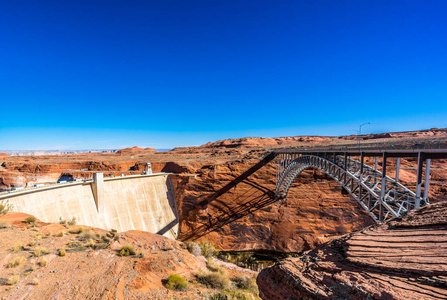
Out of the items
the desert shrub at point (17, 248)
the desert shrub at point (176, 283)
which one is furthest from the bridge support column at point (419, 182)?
the desert shrub at point (17, 248)

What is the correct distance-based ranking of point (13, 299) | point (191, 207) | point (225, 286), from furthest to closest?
1. point (191, 207)
2. point (225, 286)
3. point (13, 299)

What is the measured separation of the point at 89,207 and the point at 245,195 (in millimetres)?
18111

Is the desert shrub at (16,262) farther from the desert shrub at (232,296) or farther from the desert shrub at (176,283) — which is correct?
the desert shrub at (232,296)

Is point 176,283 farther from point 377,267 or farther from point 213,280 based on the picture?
point 377,267

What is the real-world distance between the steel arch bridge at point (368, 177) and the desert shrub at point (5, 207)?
22.4 meters

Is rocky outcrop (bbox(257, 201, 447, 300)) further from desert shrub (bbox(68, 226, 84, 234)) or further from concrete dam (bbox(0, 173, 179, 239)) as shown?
concrete dam (bbox(0, 173, 179, 239))

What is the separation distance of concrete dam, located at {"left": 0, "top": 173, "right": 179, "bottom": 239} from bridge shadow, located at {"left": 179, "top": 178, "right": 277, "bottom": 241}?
3.12 m

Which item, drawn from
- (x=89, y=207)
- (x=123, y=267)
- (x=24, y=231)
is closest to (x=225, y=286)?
(x=123, y=267)

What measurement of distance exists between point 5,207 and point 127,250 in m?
12.1

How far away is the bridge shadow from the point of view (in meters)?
27.8

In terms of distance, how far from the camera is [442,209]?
11.7 feet

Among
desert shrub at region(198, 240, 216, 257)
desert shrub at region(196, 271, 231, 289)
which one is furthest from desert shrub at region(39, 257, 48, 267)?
desert shrub at region(198, 240, 216, 257)

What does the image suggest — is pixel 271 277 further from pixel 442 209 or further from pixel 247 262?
pixel 247 262

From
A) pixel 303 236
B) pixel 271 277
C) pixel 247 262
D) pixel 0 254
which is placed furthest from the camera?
pixel 303 236
